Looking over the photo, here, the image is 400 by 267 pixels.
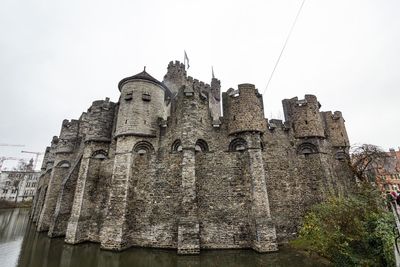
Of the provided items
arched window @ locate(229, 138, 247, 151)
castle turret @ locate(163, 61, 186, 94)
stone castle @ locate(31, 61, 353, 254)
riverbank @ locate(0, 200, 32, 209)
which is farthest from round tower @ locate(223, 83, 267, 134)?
riverbank @ locate(0, 200, 32, 209)

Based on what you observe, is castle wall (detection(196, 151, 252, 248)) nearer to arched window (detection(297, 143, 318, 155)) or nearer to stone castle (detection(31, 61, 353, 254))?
stone castle (detection(31, 61, 353, 254))

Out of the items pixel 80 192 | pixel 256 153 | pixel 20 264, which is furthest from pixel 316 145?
pixel 20 264

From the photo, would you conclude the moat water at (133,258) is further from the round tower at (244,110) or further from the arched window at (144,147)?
the round tower at (244,110)

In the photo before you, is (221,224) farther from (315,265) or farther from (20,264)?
(20,264)

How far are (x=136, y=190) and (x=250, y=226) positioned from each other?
7.54 meters

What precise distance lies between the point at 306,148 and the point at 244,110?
588 cm

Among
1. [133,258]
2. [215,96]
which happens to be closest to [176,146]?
[133,258]

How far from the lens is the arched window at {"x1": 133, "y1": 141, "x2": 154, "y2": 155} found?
1482 cm

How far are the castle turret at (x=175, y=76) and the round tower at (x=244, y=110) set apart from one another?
11945 millimetres

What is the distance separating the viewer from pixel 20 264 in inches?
384

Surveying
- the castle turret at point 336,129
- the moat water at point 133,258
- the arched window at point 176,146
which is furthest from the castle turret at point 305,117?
the arched window at point 176,146

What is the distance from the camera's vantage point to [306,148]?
→ 15805 mm

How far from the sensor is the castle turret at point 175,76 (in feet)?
85.1

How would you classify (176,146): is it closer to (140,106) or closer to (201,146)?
(201,146)
